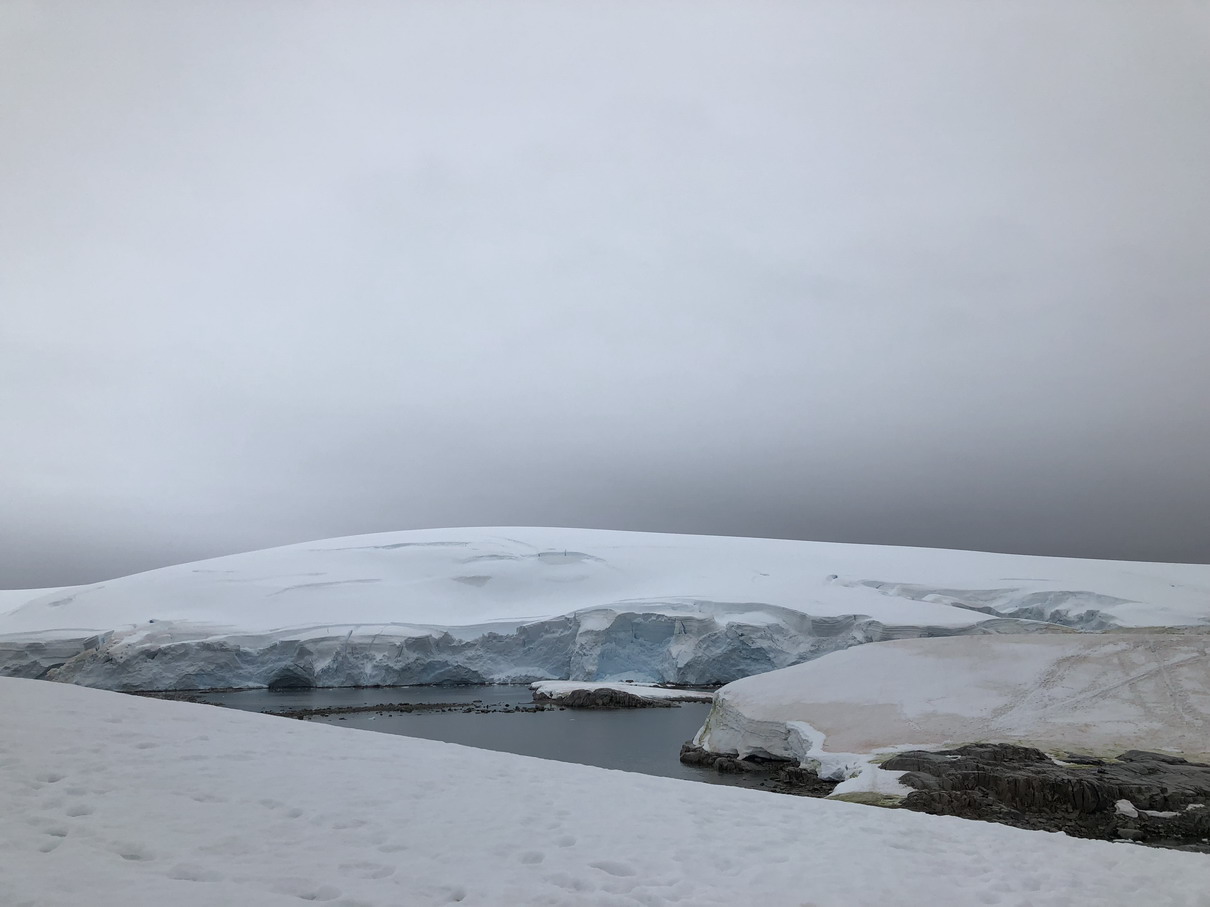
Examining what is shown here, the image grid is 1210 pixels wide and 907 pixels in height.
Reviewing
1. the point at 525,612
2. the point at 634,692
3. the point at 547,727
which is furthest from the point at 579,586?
the point at 547,727

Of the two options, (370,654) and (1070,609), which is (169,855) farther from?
(1070,609)

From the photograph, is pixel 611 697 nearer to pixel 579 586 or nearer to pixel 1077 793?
pixel 579 586

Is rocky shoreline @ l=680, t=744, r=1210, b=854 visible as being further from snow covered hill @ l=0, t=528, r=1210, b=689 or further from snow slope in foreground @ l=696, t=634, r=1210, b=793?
snow covered hill @ l=0, t=528, r=1210, b=689

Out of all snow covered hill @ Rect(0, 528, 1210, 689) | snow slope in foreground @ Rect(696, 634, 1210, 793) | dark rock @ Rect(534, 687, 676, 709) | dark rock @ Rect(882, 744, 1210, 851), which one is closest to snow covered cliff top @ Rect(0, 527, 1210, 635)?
snow covered hill @ Rect(0, 528, 1210, 689)

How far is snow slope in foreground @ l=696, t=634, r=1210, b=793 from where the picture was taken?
11984 millimetres

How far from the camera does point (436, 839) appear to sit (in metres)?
4.87

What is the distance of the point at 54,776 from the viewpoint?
529cm

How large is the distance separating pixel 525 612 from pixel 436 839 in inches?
1531

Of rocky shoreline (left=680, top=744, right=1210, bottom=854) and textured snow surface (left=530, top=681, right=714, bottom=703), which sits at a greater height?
rocky shoreline (left=680, top=744, right=1210, bottom=854)

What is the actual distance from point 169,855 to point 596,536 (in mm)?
54613

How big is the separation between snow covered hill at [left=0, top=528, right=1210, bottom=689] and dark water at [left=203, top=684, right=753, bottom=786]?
3.90m

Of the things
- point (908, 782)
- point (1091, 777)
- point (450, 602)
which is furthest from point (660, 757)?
point (450, 602)

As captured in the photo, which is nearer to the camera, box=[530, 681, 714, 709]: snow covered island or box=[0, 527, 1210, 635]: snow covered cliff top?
box=[530, 681, 714, 709]: snow covered island

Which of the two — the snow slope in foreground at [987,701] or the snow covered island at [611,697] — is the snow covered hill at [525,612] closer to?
the snow covered island at [611,697]
